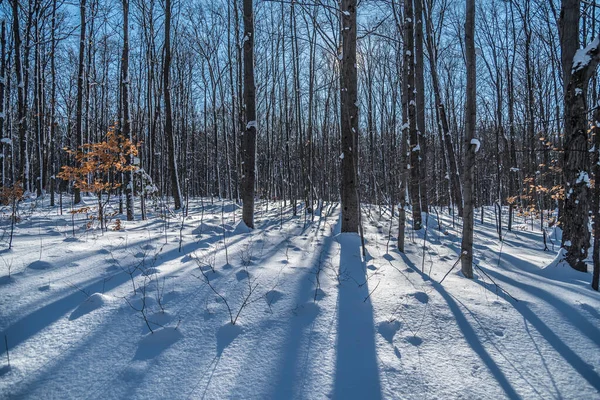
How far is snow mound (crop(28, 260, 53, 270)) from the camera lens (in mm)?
3236

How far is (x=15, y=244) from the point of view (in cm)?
419

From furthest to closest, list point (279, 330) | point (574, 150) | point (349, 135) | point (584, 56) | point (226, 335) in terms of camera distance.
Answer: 1. point (349, 135)
2. point (574, 150)
3. point (584, 56)
4. point (279, 330)
5. point (226, 335)

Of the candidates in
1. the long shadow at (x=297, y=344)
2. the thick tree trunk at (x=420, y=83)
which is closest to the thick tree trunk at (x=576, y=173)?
the thick tree trunk at (x=420, y=83)

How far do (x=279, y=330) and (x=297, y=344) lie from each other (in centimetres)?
23

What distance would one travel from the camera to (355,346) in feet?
7.38

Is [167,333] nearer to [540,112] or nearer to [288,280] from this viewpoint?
[288,280]

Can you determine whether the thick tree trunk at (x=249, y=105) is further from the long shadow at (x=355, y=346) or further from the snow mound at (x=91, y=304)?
the snow mound at (x=91, y=304)

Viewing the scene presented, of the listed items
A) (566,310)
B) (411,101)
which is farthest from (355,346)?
(411,101)

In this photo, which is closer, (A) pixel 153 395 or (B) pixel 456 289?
(A) pixel 153 395

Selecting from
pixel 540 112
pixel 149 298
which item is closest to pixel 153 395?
pixel 149 298

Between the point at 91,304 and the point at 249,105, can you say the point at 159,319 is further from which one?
the point at 249,105

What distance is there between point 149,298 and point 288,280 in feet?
4.65

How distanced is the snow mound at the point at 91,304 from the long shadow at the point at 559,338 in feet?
12.0

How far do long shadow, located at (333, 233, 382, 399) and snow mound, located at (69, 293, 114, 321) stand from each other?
80.9 inches
